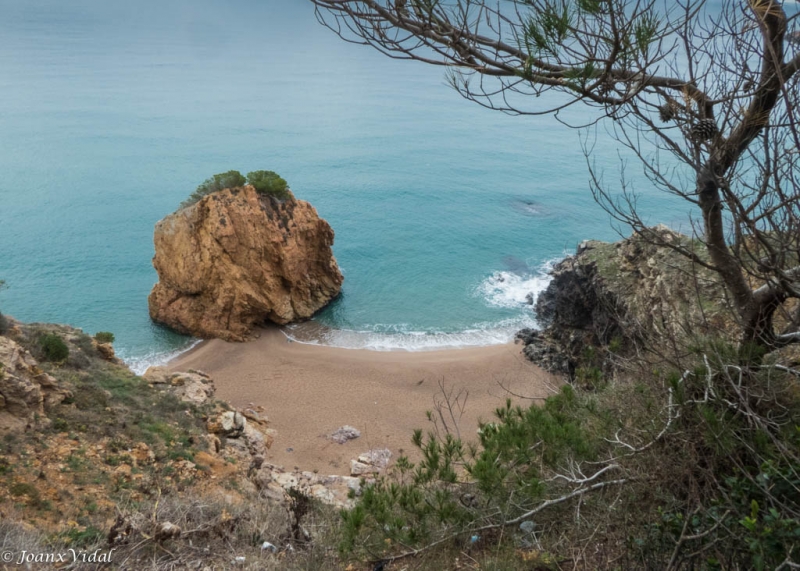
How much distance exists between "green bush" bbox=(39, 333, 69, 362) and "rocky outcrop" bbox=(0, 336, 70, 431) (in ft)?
6.32

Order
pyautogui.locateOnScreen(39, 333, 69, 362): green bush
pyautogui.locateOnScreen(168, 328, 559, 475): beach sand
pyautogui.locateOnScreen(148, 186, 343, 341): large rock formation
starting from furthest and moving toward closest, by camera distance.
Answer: pyautogui.locateOnScreen(148, 186, 343, 341): large rock formation → pyautogui.locateOnScreen(168, 328, 559, 475): beach sand → pyautogui.locateOnScreen(39, 333, 69, 362): green bush

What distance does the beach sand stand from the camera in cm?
1717

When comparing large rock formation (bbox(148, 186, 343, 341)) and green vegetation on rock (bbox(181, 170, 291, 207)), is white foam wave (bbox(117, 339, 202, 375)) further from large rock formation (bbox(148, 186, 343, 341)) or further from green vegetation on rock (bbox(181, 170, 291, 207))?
green vegetation on rock (bbox(181, 170, 291, 207))

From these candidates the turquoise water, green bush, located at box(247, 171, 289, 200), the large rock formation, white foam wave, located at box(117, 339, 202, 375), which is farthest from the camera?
the turquoise water

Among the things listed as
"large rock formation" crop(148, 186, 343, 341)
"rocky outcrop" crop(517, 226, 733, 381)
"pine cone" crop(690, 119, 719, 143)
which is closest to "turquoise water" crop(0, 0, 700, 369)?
"large rock formation" crop(148, 186, 343, 341)

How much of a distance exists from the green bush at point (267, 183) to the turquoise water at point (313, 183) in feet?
21.4

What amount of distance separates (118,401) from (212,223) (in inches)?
434

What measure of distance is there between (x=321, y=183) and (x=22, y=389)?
1365 inches

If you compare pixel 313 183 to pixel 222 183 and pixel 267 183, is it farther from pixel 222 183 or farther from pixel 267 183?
pixel 222 183

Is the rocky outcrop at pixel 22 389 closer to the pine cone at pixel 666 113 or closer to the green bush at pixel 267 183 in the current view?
the pine cone at pixel 666 113

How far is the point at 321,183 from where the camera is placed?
44250 millimetres

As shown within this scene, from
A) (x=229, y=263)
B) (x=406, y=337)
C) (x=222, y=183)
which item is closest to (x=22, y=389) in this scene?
(x=229, y=263)

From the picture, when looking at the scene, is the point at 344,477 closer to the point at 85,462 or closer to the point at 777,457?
the point at 85,462

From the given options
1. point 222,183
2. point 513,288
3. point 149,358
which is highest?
point 222,183
